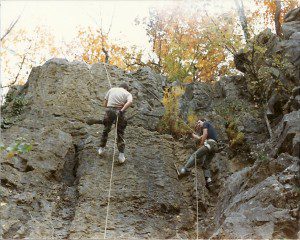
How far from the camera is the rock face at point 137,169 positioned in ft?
23.2

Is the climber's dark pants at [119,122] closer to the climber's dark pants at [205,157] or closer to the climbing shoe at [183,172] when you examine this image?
the climbing shoe at [183,172]

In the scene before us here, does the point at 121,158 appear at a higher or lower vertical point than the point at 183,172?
higher

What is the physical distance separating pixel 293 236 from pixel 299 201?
68 cm

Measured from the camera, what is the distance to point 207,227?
8297mm

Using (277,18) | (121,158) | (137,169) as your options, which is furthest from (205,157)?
(277,18)

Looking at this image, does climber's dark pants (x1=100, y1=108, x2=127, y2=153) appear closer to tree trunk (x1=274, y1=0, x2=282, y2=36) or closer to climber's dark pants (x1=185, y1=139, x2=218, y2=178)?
climber's dark pants (x1=185, y1=139, x2=218, y2=178)

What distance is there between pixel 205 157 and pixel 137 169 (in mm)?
1876

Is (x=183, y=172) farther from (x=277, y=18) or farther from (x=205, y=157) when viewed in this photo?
(x=277, y=18)

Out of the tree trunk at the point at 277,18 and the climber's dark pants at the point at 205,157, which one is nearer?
the climber's dark pants at the point at 205,157

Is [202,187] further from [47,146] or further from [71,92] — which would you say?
[71,92]

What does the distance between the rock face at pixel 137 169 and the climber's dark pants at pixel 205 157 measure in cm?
21

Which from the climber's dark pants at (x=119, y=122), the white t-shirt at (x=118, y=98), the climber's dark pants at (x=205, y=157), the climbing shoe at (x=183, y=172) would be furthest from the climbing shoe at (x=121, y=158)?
the climber's dark pants at (x=205, y=157)

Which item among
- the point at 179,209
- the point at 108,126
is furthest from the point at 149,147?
the point at 179,209

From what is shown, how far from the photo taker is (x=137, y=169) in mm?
9531
